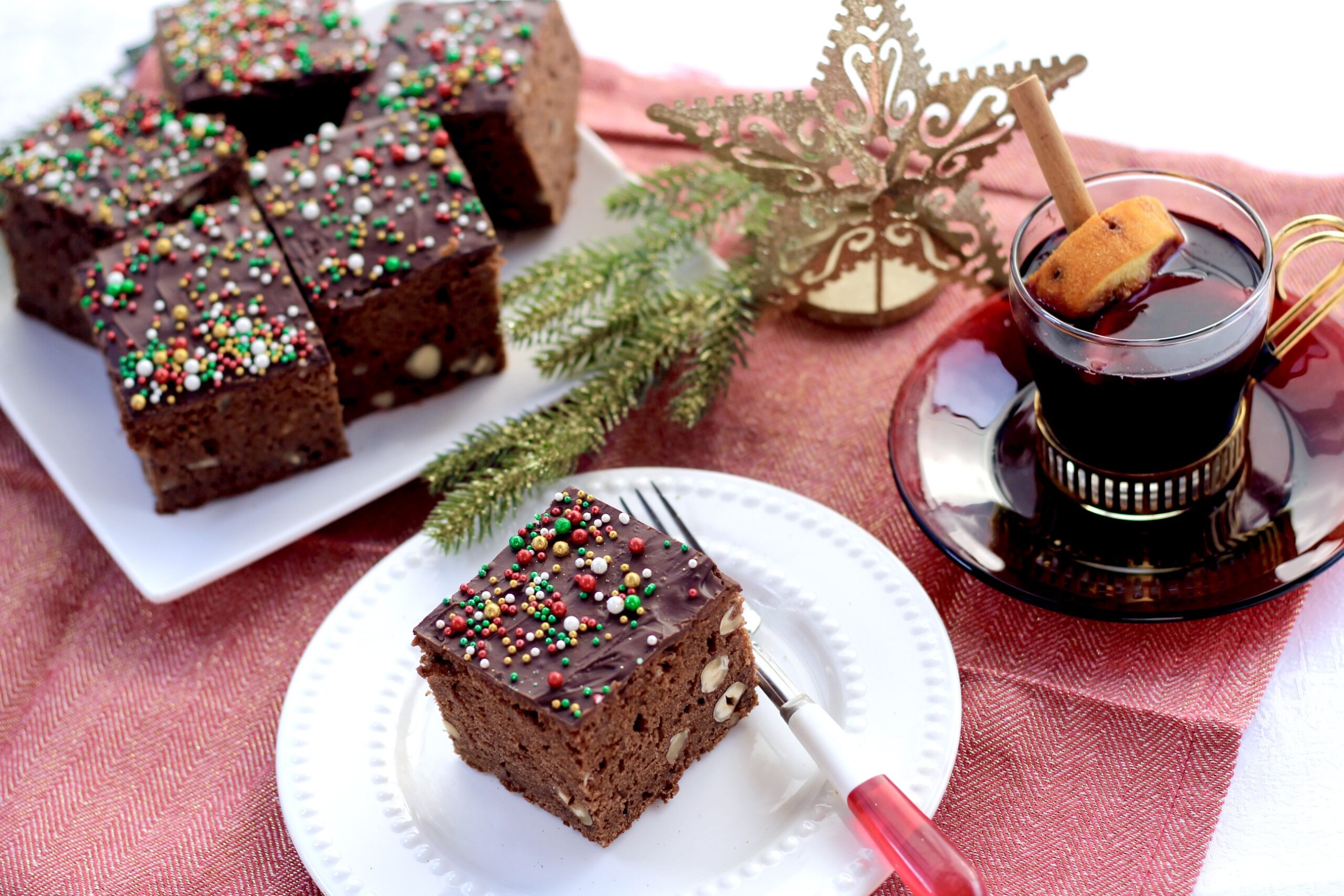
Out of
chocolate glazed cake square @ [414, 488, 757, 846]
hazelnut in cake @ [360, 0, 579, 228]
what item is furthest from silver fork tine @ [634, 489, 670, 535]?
hazelnut in cake @ [360, 0, 579, 228]

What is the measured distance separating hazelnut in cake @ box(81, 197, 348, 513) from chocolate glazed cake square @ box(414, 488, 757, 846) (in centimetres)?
76

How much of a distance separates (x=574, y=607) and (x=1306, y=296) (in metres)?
1.35

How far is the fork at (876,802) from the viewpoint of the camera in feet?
5.66

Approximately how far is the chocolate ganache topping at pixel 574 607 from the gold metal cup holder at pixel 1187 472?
0.70m

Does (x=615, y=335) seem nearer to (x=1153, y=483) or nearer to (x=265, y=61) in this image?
(x=1153, y=483)

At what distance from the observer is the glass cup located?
6.52 feet

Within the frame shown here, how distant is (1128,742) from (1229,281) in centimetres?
74

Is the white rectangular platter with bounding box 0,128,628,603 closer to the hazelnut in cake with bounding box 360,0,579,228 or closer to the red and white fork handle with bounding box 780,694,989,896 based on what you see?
the hazelnut in cake with bounding box 360,0,579,228

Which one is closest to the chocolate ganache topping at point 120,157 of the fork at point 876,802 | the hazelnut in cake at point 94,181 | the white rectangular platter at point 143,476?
the hazelnut in cake at point 94,181

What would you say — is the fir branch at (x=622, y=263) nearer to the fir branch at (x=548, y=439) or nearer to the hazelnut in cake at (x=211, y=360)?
the fir branch at (x=548, y=439)

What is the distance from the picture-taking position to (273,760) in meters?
2.24

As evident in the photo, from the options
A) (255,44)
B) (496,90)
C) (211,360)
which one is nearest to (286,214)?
(211,360)

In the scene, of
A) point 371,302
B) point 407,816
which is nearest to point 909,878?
point 407,816

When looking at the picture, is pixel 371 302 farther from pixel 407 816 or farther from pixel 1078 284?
pixel 1078 284
